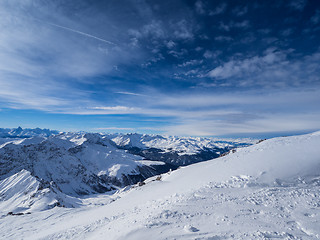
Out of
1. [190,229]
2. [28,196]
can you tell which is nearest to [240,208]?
[190,229]

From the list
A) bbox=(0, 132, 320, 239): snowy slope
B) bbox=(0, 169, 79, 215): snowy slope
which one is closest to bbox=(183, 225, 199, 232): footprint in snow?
bbox=(0, 132, 320, 239): snowy slope

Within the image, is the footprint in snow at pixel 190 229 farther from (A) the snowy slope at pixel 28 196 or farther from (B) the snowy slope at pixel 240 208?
(A) the snowy slope at pixel 28 196

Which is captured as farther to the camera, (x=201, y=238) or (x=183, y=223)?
(x=183, y=223)

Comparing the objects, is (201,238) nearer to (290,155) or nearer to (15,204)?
(290,155)

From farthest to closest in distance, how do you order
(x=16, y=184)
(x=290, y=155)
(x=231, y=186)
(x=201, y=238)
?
(x=16, y=184) → (x=290, y=155) → (x=231, y=186) → (x=201, y=238)

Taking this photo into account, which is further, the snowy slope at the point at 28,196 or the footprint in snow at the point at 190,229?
the snowy slope at the point at 28,196

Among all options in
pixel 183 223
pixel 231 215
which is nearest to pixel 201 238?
pixel 183 223

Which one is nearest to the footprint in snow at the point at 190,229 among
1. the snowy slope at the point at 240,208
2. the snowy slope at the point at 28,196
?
the snowy slope at the point at 240,208

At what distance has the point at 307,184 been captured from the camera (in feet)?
61.3

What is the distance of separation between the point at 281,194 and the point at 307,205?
6.74 feet

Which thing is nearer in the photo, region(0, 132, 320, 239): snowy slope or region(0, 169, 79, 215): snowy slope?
region(0, 132, 320, 239): snowy slope

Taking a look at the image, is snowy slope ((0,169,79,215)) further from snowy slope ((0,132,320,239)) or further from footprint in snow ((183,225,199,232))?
footprint in snow ((183,225,199,232))

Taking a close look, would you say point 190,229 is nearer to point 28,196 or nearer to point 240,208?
point 240,208

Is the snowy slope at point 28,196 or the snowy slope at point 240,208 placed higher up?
the snowy slope at point 240,208
